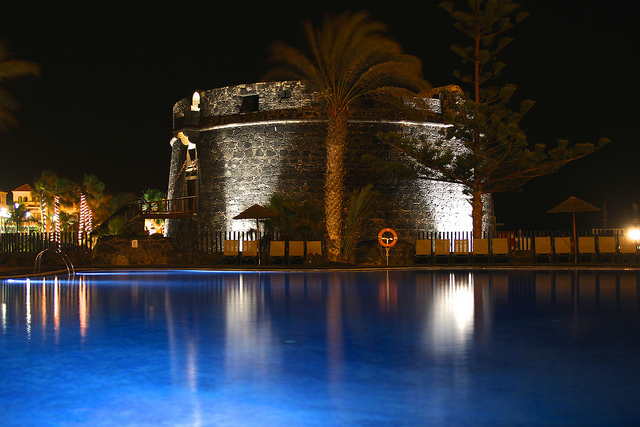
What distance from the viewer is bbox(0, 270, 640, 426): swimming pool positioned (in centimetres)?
377

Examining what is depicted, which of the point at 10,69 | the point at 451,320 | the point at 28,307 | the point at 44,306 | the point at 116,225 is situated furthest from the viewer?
the point at 116,225

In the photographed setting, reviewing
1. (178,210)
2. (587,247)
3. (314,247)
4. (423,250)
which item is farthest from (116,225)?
(587,247)

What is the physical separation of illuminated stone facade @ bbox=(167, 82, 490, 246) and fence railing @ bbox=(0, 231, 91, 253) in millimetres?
4773

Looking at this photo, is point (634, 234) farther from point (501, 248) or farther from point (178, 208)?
point (178, 208)

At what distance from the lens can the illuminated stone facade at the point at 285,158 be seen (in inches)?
1001

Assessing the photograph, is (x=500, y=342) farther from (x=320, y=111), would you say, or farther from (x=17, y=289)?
(x=320, y=111)

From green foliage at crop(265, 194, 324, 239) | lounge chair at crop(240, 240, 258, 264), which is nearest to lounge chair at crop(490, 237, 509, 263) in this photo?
green foliage at crop(265, 194, 324, 239)

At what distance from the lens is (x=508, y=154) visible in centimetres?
2317

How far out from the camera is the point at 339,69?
2289cm

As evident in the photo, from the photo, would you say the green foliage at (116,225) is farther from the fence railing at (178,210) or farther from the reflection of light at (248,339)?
the reflection of light at (248,339)

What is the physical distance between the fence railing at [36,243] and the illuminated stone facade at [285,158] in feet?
15.7

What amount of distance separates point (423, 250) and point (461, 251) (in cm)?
146

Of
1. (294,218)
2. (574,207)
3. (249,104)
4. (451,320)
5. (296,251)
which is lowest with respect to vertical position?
(451,320)

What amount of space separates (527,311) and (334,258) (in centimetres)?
1415
